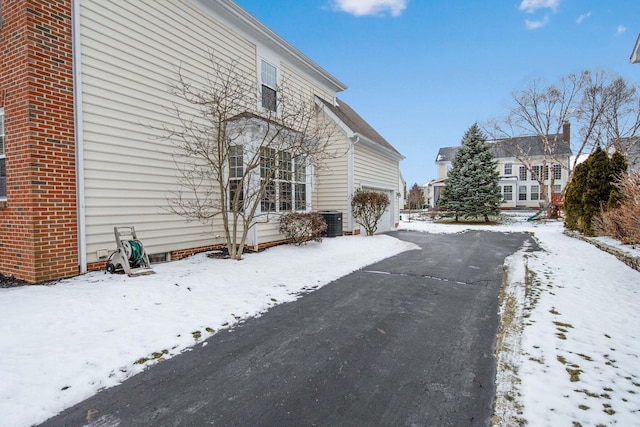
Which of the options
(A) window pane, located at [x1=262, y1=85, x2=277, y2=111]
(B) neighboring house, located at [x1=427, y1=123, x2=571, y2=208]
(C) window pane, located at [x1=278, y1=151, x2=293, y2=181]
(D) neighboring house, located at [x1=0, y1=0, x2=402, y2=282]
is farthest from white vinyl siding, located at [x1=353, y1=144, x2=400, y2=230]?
(B) neighboring house, located at [x1=427, y1=123, x2=571, y2=208]

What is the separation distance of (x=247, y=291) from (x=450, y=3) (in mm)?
20377

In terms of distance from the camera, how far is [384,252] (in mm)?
9297

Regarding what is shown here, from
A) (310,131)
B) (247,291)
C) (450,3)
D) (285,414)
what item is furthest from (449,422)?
(450,3)

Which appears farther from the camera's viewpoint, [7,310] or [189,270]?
[189,270]

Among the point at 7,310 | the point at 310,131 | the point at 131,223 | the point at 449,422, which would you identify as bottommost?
the point at 449,422

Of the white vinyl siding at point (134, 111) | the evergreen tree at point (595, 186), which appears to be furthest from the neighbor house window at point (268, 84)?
the evergreen tree at point (595, 186)

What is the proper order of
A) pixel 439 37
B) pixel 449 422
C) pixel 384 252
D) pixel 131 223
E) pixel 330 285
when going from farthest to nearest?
pixel 439 37 → pixel 384 252 → pixel 131 223 → pixel 330 285 → pixel 449 422

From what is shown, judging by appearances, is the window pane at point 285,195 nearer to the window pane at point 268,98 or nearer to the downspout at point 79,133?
the window pane at point 268,98

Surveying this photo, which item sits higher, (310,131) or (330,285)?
(310,131)

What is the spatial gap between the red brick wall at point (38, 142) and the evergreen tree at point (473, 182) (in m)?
21.4

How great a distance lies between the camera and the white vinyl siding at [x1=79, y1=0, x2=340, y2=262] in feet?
19.0

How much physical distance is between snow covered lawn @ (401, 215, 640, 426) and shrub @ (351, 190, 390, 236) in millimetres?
6096

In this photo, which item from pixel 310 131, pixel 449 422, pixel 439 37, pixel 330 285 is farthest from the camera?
pixel 439 37

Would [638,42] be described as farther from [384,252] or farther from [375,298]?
[375,298]
